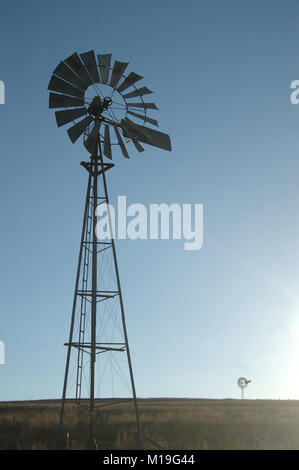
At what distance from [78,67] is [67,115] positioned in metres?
1.91

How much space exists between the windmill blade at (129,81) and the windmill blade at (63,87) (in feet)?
5.43

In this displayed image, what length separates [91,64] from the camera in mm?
21750

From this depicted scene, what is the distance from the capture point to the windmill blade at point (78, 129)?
21969 millimetres

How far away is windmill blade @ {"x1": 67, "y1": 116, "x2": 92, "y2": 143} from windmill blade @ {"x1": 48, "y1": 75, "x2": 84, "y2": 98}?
1.02m

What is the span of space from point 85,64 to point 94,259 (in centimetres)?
768

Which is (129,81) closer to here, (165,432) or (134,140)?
(134,140)

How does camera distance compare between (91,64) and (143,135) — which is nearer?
(91,64)

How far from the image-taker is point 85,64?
21.7m

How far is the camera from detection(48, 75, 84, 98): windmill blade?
71.0 ft

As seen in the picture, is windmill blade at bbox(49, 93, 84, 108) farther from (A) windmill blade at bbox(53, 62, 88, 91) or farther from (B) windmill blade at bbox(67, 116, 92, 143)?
(B) windmill blade at bbox(67, 116, 92, 143)

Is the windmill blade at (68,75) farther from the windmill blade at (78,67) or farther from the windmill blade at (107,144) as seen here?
the windmill blade at (107,144)

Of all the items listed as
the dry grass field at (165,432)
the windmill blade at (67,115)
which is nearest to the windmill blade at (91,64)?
the windmill blade at (67,115)

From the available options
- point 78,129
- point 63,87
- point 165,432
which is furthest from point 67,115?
point 165,432

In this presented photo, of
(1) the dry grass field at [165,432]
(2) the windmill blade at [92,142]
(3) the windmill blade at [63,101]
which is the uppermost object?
(3) the windmill blade at [63,101]
